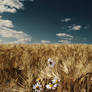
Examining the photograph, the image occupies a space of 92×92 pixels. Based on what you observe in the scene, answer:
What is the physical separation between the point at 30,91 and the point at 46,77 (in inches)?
5.5

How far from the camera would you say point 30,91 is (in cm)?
82

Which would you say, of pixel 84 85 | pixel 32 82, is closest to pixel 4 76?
pixel 32 82

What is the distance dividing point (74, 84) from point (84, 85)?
58 mm

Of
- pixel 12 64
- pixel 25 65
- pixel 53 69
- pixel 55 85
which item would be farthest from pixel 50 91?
pixel 12 64

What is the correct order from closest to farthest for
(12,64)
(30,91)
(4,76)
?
(30,91) < (4,76) < (12,64)

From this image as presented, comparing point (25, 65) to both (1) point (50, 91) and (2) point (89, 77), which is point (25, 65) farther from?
(2) point (89, 77)

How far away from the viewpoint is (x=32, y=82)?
857 mm

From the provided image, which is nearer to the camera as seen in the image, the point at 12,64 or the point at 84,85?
the point at 84,85

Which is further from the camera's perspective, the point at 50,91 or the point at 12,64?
the point at 12,64

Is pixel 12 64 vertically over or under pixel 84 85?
over

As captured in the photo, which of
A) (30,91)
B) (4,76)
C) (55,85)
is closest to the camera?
(55,85)

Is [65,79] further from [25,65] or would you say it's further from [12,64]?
[12,64]

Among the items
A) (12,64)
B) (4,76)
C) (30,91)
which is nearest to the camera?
(30,91)

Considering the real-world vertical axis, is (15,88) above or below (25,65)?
below
